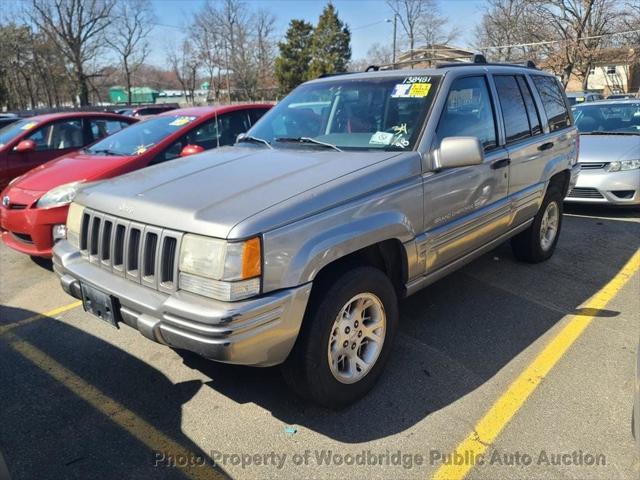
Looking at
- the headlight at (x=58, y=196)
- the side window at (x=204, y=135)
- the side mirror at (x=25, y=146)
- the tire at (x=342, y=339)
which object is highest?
the side window at (x=204, y=135)

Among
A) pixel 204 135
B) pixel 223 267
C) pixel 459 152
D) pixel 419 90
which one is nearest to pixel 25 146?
pixel 204 135

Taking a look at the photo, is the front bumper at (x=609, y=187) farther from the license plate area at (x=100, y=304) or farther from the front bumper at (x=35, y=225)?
the front bumper at (x=35, y=225)

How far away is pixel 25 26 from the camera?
4059cm

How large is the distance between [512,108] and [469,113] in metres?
0.78

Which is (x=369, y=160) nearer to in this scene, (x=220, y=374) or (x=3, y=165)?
(x=220, y=374)

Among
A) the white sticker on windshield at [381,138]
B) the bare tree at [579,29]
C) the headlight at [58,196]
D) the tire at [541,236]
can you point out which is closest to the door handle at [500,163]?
the white sticker on windshield at [381,138]

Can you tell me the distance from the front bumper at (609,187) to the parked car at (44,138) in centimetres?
731

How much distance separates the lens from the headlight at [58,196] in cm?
486

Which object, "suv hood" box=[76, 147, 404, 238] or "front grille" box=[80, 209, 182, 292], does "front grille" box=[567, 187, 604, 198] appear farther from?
"front grille" box=[80, 209, 182, 292]

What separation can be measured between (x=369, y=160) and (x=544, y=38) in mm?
36034

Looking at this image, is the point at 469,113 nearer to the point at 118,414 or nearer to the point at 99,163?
the point at 118,414

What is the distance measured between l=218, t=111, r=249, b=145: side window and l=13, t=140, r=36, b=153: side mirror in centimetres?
290

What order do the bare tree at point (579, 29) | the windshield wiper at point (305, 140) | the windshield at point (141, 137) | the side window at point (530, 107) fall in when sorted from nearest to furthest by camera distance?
the windshield wiper at point (305, 140) → the side window at point (530, 107) → the windshield at point (141, 137) → the bare tree at point (579, 29)

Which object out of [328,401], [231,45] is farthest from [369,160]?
[231,45]
